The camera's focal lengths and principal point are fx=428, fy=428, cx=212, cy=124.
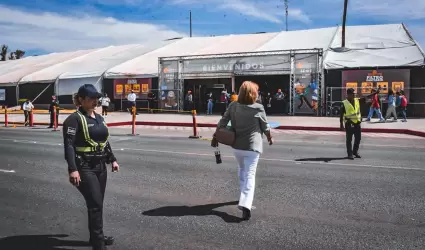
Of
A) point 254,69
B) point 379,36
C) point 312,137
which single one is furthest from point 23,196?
point 379,36

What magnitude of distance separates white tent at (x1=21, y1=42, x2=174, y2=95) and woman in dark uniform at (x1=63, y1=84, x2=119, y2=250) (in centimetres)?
3109

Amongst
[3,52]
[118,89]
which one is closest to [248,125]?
[118,89]

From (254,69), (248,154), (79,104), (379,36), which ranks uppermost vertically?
(379,36)

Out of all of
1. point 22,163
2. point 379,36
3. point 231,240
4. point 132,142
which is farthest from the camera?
point 379,36

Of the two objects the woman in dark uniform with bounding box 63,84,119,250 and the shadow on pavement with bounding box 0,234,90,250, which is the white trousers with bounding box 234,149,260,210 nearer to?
the woman in dark uniform with bounding box 63,84,119,250

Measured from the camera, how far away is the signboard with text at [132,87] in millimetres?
32344

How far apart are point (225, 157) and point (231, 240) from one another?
613 cm

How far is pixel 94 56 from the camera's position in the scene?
143ft

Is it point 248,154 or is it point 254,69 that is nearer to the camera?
point 248,154

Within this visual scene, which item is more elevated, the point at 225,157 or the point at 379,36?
the point at 379,36

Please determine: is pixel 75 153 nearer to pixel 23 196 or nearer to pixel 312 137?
pixel 23 196

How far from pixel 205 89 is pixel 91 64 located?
12702mm

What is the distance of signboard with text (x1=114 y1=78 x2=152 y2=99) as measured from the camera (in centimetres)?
3234

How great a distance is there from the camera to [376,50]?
90.6 feet
